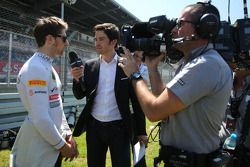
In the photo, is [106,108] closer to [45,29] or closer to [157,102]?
[45,29]

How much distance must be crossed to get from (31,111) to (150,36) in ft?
3.46

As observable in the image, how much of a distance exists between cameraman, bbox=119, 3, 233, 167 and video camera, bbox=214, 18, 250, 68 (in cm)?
34

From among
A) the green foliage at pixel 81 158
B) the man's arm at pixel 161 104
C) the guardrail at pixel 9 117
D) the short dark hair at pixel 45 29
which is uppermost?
Result: the short dark hair at pixel 45 29

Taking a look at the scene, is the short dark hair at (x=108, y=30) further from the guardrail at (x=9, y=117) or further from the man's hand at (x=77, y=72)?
the guardrail at (x=9, y=117)

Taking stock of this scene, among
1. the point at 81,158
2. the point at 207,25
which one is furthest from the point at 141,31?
the point at 81,158

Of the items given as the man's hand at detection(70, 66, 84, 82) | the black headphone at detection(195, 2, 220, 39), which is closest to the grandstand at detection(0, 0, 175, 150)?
the man's hand at detection(70, 66, 84, 82)

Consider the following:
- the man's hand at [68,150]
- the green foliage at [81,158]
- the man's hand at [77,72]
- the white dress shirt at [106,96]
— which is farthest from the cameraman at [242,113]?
the green foliage at [81,158]

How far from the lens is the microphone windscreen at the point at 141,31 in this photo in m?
2.34

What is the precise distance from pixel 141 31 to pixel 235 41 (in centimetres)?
83

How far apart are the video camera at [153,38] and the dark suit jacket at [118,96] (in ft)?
3.40

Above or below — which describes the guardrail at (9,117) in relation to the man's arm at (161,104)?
below

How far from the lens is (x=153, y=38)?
88.4 inches

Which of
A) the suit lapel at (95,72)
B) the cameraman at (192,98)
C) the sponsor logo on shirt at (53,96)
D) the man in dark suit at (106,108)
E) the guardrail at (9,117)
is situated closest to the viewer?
the cameraman at (192,98)

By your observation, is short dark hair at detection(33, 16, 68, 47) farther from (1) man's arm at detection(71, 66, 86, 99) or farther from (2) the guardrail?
(2) the guardrail
